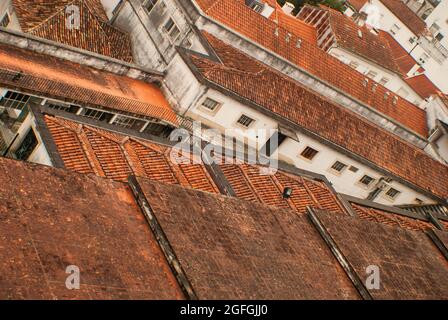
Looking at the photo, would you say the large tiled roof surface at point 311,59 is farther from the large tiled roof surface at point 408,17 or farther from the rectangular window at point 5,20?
the large tiled roof surface at point 408,17

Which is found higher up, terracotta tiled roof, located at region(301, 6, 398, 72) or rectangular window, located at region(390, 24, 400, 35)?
rectangular window, located at region(390, 24, 400, 35)

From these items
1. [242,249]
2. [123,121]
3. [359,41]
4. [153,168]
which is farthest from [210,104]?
[359,41]

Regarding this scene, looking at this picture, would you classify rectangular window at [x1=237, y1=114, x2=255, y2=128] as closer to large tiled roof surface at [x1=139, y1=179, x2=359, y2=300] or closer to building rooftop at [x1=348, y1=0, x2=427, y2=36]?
large tiled roof surface at [x1=139, y1=179, x2=359, y2=300]

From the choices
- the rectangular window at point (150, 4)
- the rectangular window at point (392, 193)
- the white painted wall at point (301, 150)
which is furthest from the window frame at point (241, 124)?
the rectangular window at point (392, 193)

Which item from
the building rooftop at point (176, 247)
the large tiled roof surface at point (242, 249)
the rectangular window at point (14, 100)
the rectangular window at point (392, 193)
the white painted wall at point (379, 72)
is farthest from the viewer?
the white painted wall at point (379, 72)

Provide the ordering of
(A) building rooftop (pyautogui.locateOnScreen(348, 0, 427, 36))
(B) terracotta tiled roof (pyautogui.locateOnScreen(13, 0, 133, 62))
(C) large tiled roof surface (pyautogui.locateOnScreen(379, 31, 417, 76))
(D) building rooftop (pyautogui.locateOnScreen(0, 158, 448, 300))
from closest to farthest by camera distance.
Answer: (D) building rooftop (pyautogui.locateOnScreen(0, 158, 448, 300))
(B) terracotta tiled roof (pyautogui.locateOnScreen(13, 0, 133, 62))
(C) large tiled roof surface (pyautogui.locateOnScreen(379, 31, 417, 76))
(A) building rooftop (pyautogui.locateOnScreen(348, 0, 427, 36))

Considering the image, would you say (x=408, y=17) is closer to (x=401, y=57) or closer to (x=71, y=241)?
(x=401, y=57)

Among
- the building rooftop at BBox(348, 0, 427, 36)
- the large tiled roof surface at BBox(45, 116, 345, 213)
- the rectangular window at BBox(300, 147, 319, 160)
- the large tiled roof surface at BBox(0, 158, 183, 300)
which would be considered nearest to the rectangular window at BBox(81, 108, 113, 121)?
the large tiled roof surface at BBox(45, 116, 345, 213)
